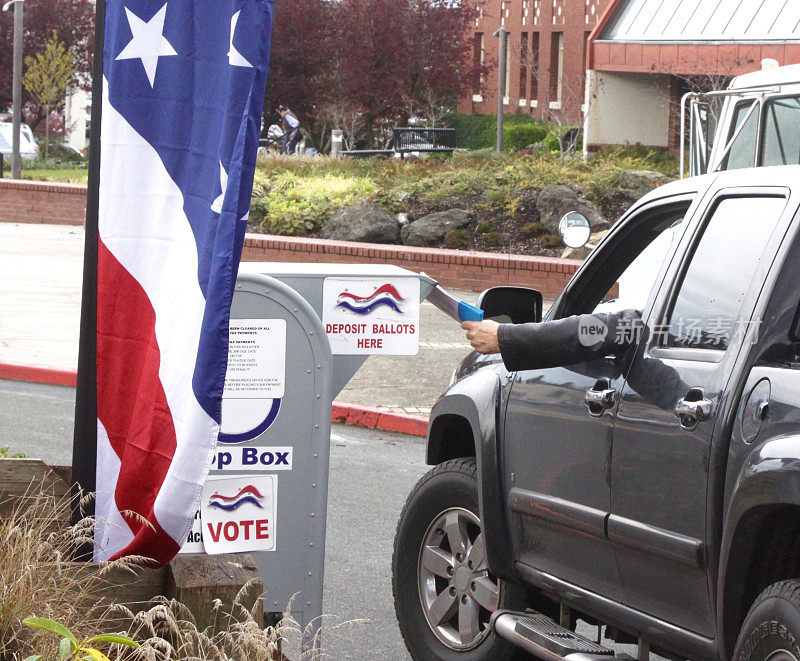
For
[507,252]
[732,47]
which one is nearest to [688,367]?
[507,252]

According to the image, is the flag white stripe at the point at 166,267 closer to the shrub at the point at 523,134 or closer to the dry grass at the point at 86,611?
the dry grass at the point at 86,611

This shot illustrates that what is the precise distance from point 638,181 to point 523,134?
32.0 m

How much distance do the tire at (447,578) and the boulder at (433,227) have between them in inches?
522

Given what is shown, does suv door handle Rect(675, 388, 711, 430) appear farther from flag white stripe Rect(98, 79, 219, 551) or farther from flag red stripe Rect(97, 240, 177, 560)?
flag red stripe Rect(97, 240, 177, 560)

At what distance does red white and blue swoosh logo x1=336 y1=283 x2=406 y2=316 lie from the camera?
169 inches

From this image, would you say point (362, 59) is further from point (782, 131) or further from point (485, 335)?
point (485, 335)

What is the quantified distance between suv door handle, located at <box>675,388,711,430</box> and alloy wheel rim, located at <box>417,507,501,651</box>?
125cm

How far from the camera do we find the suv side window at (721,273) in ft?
12.0

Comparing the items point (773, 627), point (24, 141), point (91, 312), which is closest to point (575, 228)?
point (91, 312)

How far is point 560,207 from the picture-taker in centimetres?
1786

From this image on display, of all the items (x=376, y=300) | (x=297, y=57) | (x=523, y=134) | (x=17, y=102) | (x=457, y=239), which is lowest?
(x=376, y=300)

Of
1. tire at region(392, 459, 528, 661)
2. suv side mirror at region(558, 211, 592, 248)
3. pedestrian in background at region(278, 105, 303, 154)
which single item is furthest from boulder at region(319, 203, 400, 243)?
tire at region(392, 459, 528, 661)

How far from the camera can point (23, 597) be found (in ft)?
9.78

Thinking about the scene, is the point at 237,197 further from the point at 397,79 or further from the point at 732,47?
the point at 397,79
